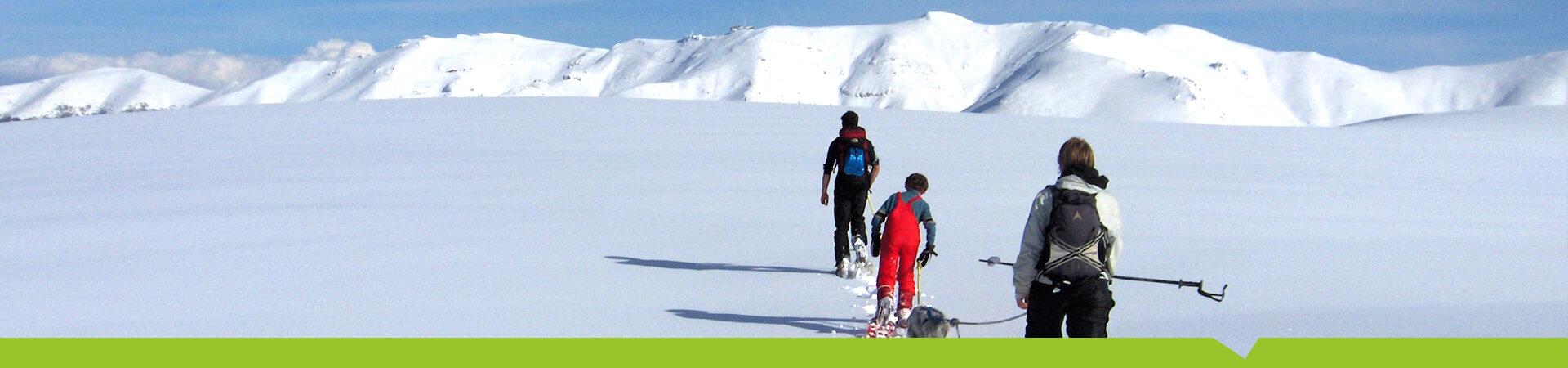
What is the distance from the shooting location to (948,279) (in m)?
8.13

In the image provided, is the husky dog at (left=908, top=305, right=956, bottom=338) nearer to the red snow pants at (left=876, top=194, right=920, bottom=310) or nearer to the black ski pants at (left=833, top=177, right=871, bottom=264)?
the red snow pants at (left=876, top=194, right=920, bottom=310)

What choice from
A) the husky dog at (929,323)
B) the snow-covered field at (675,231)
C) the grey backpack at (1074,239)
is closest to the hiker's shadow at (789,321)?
the snow-covered field at (675,231)

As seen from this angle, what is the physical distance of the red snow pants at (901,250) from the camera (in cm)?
627

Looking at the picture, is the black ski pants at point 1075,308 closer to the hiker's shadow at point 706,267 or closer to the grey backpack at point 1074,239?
the grey backpack at point 1074,239

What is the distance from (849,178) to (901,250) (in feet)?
5.86

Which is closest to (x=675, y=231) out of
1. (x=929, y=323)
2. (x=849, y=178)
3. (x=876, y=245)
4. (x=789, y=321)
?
(x=849, y=178)

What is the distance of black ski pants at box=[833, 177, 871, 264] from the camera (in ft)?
26.4

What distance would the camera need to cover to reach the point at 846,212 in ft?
26.6

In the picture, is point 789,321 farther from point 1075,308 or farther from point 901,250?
point 1075,308

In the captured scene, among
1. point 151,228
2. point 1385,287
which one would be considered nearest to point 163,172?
point 151,228

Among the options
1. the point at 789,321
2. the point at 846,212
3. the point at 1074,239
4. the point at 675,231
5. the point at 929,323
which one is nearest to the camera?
the point at 1074,239

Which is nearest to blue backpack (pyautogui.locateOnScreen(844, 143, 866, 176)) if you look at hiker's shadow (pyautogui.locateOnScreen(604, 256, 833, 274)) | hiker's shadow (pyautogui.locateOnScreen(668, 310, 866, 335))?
hiker's shadow (pyautogui.locateOnScreen(604, 256, 833, 274))

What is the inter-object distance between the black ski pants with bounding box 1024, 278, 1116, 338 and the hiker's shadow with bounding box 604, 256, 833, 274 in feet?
13.3

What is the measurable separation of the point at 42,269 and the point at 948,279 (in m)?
5.83
